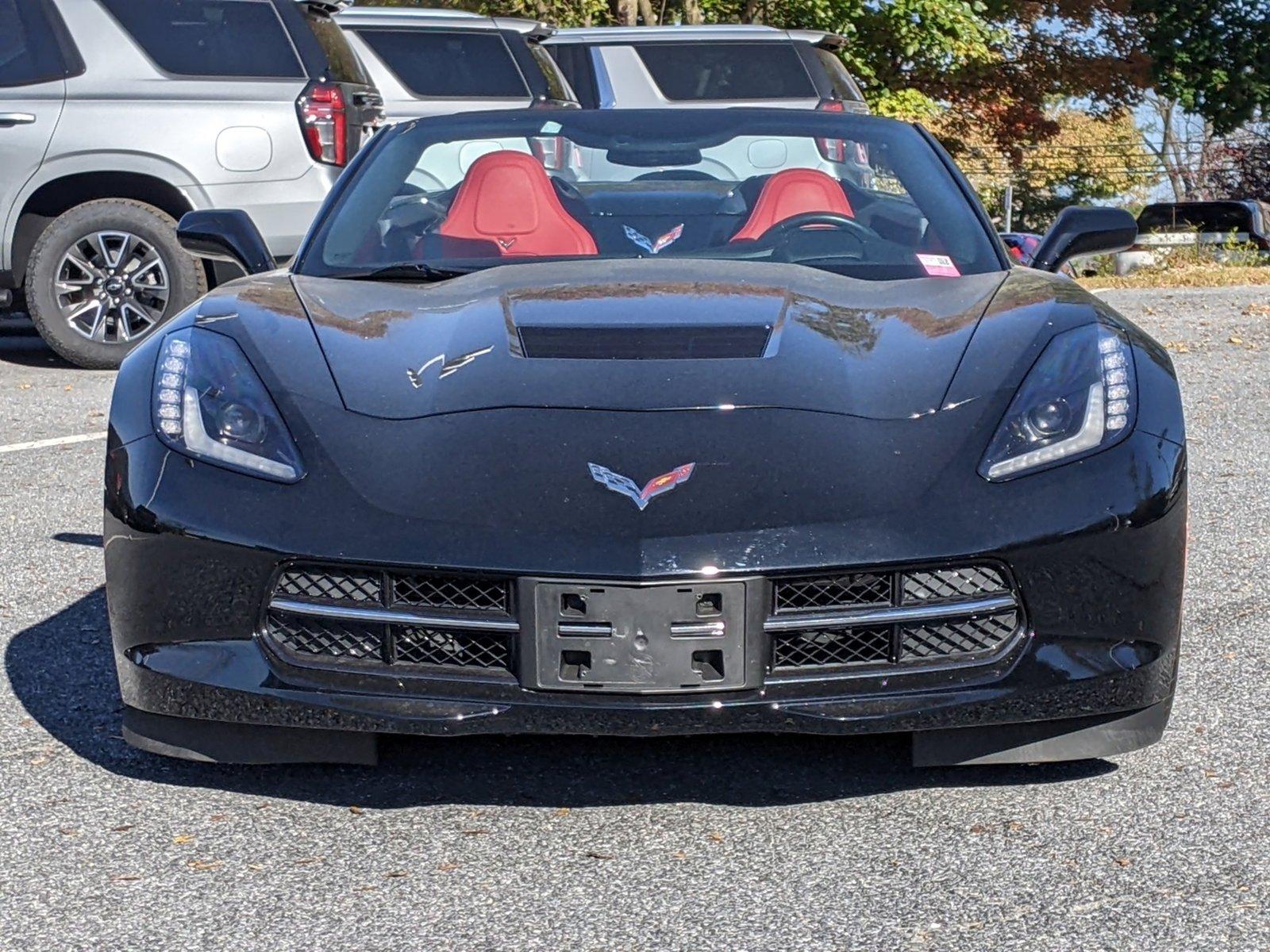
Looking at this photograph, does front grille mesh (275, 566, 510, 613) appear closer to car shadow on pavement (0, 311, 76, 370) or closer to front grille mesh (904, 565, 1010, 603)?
front grille mesh (904, 565, 1010, 603)

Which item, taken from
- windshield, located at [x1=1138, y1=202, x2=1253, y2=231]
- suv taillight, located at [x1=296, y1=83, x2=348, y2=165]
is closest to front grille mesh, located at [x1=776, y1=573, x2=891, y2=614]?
suv taillight, located at [x1=296, y1=83, x2=348, y2=165]

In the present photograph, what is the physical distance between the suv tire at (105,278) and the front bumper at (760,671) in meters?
6.25

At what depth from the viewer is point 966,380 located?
330cm

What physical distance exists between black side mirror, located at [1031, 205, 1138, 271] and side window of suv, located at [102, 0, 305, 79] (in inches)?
237

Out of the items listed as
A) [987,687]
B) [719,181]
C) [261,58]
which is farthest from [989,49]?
[987,687]

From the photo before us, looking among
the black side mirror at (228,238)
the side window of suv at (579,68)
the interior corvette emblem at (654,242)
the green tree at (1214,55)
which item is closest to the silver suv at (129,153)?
the black side mirror at (228,238)

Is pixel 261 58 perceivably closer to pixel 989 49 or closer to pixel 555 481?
pixel 555 481

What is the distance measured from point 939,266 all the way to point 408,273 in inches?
47.5

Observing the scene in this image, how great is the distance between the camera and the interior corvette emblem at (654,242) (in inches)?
171

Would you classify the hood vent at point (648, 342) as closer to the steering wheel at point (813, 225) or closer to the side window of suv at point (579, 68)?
the steering wheel at point (813, 225)

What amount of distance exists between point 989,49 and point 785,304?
2473 cm

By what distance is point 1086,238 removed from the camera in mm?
4488

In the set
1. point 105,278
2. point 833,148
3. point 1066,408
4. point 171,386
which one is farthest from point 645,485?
point 105,278

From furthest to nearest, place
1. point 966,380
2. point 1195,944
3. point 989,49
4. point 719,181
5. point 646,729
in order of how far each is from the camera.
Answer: point 989,49
point 719,181
point 966,380
point 646,729
point 1195,944
